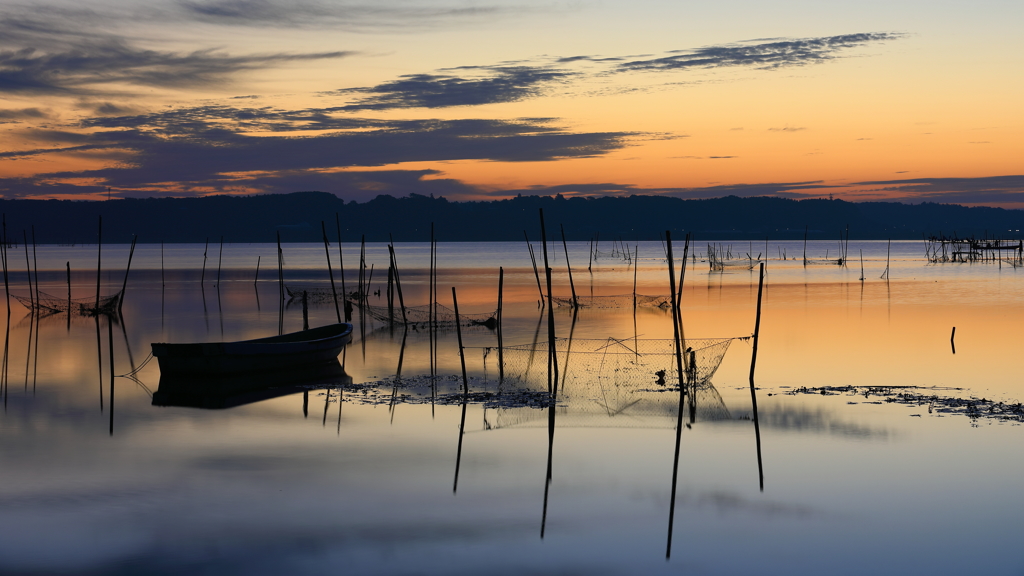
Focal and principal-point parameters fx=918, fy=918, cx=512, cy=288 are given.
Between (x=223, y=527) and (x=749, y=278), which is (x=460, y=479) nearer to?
(x=223, y=527)

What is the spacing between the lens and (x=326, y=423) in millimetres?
13094

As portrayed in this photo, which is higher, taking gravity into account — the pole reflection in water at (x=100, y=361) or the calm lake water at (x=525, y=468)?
the calm lake water at (x=525, y=468)

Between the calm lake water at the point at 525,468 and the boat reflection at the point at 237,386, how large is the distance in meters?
0.30

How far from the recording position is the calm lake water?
793 cm

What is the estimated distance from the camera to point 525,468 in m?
10.8

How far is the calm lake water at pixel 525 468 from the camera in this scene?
312 inches

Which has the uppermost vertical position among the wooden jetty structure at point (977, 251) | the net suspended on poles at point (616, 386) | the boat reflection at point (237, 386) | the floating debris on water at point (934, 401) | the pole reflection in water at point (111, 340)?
the wooden jetty structure at point (977, 251)

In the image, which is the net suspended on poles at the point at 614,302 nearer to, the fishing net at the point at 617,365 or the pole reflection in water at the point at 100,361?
the fishing net at the point at 617,365

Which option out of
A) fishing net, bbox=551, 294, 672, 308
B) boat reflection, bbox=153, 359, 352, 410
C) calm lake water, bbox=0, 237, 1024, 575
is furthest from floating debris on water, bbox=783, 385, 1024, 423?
fishing net, bbox=551, 294, 672, 308

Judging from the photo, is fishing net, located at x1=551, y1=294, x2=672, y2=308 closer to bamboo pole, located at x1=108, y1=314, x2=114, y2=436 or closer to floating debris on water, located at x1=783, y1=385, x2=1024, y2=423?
Result: bamboo pole, located at x1=108, y1=314, x2=114, y2=436

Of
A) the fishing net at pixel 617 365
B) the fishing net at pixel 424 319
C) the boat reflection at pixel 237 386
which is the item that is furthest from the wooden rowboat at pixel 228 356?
the fishing net at pixel 424 319

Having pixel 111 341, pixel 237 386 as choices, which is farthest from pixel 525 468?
pixel 111 341

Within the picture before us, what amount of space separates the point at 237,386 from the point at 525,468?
7567 mm

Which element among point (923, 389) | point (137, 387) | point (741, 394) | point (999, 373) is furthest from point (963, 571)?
point (137, 387)
